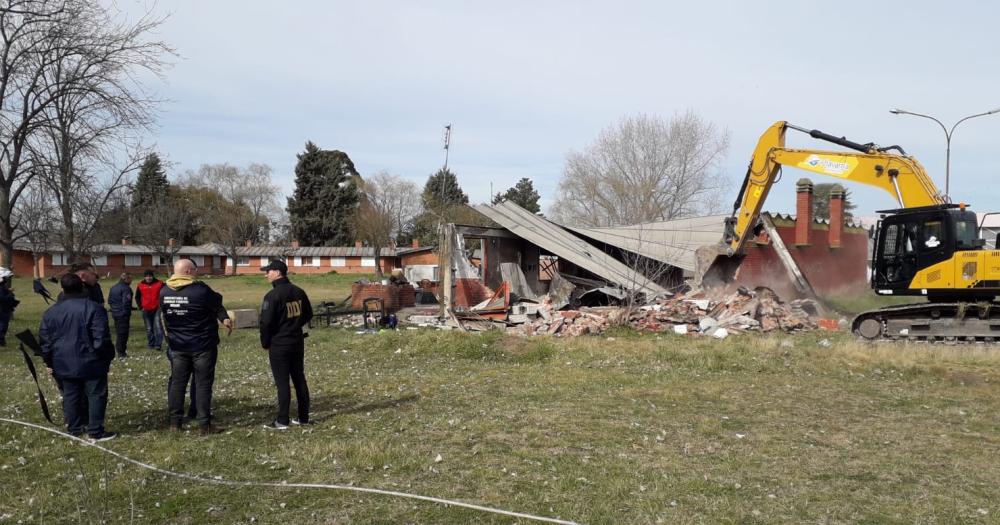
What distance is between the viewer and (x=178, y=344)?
739 cm

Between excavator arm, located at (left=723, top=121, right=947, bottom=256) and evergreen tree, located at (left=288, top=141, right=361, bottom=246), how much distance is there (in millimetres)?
51863

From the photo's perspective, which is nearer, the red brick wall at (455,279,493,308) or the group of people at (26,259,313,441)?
the group of people at (26,259,313,441)

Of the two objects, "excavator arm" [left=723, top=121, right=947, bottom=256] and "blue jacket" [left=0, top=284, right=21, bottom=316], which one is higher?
"excavator arm" [left=723, top=121, right=947, bottom=256]

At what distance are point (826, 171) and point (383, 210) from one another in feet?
176

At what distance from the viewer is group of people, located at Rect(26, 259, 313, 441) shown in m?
7.07

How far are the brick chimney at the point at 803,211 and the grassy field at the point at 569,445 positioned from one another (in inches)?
616

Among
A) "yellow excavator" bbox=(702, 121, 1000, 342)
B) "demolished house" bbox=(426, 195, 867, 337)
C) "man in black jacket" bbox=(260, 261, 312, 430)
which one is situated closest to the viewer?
"man in black jacket" bbox=(260, 261, 312, 430)

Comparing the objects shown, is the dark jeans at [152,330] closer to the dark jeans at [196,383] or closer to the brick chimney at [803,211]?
the dark jeans at [196,383]

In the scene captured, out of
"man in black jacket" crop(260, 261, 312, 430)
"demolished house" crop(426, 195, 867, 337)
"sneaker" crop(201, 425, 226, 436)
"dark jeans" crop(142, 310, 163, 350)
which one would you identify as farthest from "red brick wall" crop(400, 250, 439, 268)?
"sneaker" crop(201, 425, 226, 436)

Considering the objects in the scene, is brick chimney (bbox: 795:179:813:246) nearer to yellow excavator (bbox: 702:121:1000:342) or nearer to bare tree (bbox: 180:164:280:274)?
yellow excavator (bbox: 702:121:1000:342)

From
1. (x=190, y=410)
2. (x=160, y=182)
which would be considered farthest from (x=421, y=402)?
(x=160, y=182)

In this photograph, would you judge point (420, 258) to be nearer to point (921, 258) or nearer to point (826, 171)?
point (826, 171)

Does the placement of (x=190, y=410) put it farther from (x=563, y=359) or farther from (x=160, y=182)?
(x=160, y=182)

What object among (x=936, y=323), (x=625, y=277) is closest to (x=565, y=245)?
(x=625, y=277)
